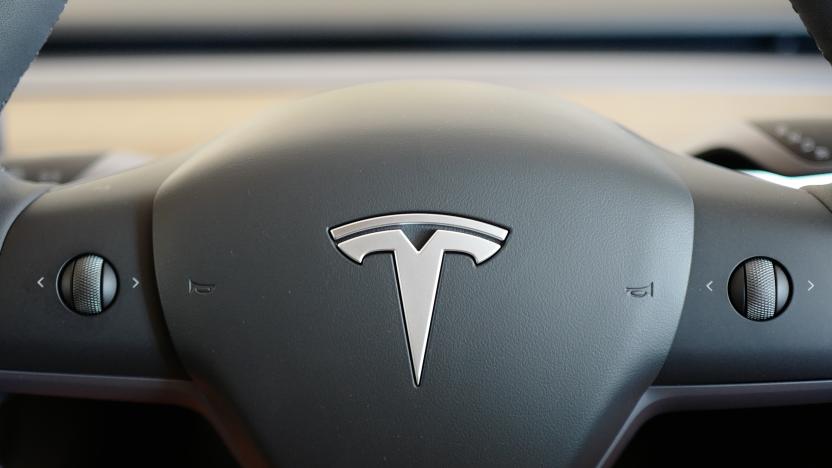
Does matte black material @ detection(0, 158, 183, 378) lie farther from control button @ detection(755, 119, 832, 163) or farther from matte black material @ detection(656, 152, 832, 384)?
control button @ detection(755, 119, 832, 163)

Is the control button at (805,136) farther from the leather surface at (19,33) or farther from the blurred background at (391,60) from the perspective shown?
the leather surface at (19,33)

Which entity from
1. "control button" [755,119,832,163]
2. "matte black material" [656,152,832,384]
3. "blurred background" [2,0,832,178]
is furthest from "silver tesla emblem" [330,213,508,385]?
"blurred background" [2,0,832,178]

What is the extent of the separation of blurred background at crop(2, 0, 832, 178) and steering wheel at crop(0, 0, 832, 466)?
0.95m

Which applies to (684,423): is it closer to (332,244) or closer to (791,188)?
(791,188)

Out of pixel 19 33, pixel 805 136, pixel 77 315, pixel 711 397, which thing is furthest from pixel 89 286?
pixel 805 136

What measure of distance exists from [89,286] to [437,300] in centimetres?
20

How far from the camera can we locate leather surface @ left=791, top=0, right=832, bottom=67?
48 centimetres

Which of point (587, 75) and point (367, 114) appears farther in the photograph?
point (587, 75)

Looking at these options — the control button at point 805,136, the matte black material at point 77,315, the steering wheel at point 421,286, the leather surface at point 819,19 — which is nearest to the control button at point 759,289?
the steering wheel at point 421,286

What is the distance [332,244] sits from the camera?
1.50ft

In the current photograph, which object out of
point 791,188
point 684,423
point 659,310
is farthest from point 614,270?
point 684,423

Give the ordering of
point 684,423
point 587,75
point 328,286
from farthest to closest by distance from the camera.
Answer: point 587,75 → point 684,423 → point 328,286

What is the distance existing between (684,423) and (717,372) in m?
0.19

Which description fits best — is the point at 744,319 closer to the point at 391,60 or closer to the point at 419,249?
the point at 419,249
